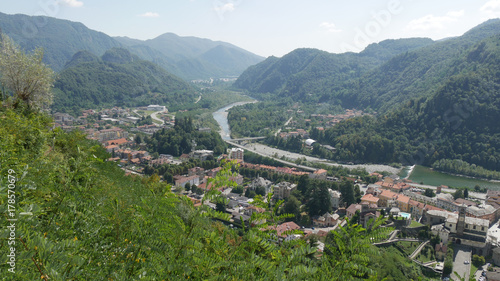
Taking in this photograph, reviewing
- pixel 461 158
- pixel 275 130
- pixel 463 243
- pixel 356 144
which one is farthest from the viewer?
pixel 275 130

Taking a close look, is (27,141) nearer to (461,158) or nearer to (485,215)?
(485,215)

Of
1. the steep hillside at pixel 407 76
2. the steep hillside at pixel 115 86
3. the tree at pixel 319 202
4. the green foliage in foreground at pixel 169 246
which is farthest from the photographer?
the steep hillside at pixel 407 76

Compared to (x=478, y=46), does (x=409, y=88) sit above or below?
below

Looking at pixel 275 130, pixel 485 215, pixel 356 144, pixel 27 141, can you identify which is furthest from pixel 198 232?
pixel 275 130

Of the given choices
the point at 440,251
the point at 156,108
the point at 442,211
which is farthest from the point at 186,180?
the point at 156,108

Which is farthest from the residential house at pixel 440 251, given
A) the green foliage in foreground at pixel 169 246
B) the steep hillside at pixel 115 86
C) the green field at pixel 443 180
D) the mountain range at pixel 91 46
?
the steep hillside at pixel 115 86

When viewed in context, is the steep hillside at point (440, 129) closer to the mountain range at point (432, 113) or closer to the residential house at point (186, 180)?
the mountain range at point (432, 113)
